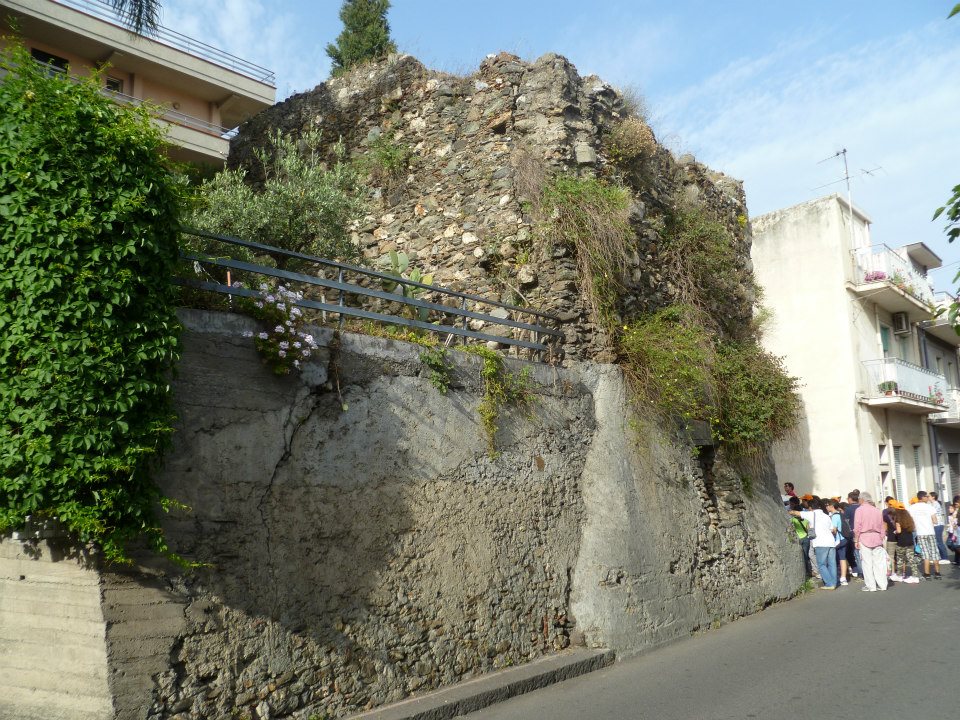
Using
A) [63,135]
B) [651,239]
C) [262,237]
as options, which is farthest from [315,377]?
[651,239]

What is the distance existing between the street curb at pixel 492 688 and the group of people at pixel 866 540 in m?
6.48

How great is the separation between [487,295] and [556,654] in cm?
420

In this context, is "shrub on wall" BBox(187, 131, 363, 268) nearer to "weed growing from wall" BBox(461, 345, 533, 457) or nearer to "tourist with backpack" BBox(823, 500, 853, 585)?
"weed growing from wall" BBox(461, 345, 533, 457)

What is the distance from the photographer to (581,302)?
360 inches

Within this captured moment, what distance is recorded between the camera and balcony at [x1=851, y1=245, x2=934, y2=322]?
21.0 m

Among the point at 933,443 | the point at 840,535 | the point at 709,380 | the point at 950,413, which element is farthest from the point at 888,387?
the point at 709,380

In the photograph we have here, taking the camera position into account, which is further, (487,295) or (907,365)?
(907,365)

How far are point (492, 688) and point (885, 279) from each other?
18.5m

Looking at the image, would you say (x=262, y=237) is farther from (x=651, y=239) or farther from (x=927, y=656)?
(x=927, y=656)

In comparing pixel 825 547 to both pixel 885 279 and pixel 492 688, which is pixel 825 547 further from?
pixel 885 279

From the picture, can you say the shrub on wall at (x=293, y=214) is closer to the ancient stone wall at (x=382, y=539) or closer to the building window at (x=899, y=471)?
the ancient stone wall at (x=382, y=539)

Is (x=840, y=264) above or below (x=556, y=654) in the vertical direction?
above

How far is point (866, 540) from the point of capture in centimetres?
Result: 1259

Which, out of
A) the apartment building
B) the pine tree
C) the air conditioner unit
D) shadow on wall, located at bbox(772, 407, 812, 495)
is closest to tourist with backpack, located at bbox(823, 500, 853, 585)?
the apartment building
